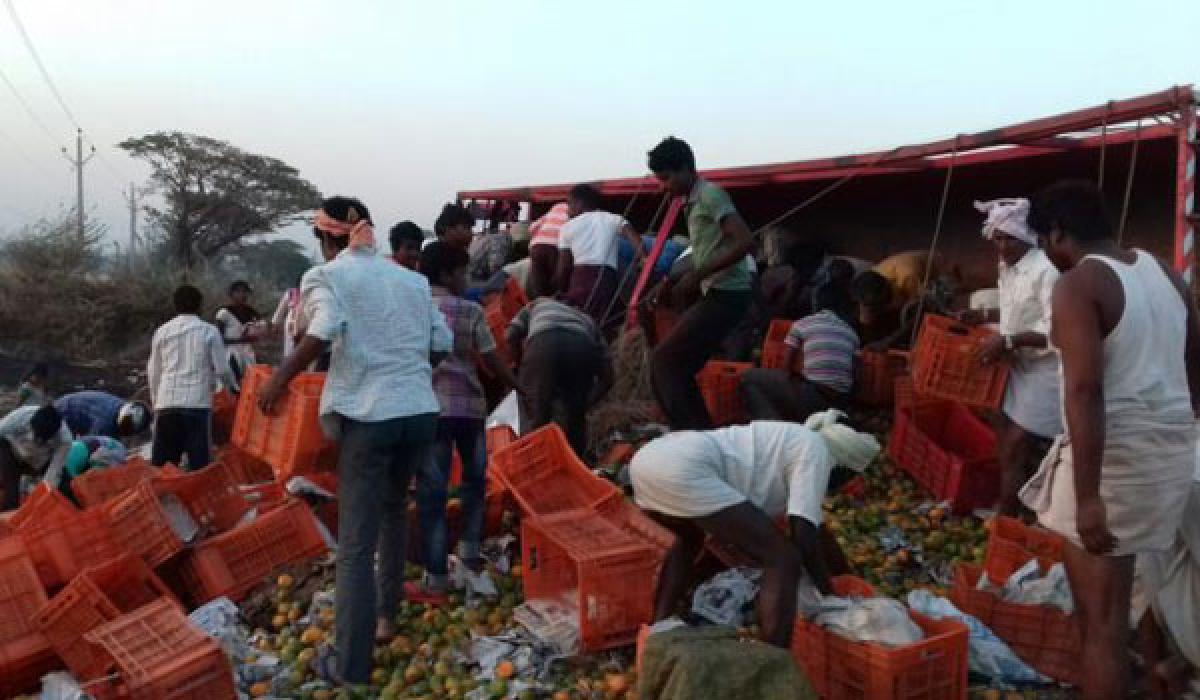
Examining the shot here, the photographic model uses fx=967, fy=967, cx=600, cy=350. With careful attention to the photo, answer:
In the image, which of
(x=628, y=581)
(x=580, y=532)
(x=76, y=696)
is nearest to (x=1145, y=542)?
(x=628, y=581)

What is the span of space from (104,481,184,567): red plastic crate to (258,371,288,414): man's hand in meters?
1.38

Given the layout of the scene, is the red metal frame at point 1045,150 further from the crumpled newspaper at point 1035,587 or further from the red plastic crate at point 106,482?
the red plastic crate at point 106,482

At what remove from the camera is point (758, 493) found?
11.9 ft

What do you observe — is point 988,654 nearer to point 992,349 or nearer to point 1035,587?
point 1035,587

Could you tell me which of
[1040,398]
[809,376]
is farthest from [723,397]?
[1040,398]

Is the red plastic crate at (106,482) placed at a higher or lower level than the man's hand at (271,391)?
lower

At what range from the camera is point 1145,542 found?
10.2ft

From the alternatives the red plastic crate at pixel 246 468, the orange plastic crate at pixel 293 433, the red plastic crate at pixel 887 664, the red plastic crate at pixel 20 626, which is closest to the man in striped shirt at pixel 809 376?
the red plastic crate at pixel 887 664

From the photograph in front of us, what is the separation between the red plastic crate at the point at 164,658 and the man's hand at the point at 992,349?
385cm

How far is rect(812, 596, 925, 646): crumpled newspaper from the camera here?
3.30 metres

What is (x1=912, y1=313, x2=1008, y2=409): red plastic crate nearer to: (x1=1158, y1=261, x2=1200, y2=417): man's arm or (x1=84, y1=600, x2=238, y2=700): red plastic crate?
(x1=1158, y1=261, x2=1200, y2=417): man's arm

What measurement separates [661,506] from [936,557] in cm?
224

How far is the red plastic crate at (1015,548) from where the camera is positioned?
423 cm

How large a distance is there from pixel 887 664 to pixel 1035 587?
1.19 meters
